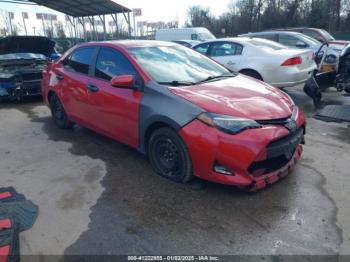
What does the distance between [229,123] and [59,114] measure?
378cm

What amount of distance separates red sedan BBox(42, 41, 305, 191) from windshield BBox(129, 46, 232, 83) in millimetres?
13

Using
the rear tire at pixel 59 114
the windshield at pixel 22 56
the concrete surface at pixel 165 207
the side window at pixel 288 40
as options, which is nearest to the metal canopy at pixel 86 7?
the windshield at pixel 22 56

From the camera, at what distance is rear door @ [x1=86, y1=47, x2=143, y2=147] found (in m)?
3.88

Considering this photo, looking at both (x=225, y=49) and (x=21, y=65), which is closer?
(x=21, y=65)

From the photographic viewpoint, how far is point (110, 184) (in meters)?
3.72

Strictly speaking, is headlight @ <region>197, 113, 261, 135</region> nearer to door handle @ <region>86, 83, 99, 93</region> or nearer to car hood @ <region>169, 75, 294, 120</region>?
car hood @ <region>169, 75, 294, 120</region>

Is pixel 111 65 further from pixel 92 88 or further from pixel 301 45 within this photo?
pixel 301 45

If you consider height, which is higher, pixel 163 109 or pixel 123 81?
pixel 123 81

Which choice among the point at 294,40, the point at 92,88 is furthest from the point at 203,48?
the point at 92,88

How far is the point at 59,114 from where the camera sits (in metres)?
5.80

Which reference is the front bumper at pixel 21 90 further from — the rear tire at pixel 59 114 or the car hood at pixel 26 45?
Result: the rear tire at pixel 59 114

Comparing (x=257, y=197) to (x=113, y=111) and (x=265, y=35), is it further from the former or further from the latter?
(x=265, y=35)

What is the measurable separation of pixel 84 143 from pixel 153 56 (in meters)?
1.90

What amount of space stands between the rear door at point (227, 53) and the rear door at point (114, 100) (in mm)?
3859
